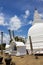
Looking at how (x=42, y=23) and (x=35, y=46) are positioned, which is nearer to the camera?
(x=35, y=46)

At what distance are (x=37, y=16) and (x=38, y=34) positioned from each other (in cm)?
881

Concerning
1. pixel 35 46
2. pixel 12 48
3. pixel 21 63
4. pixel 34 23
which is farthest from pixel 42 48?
pixel 21 63

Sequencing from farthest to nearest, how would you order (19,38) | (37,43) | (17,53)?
(19,38) < (37,43) < (17,53)

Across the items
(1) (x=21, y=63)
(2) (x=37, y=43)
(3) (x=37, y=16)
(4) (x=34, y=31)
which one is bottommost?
(1) (x=21, y=63)

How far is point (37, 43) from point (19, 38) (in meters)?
22.1

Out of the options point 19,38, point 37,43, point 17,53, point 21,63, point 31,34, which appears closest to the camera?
point 21,63

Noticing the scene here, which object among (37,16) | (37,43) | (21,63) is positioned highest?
(37,16)

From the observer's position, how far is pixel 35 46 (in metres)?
55.4

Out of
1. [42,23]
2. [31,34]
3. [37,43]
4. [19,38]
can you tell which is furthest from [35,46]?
[19,38]

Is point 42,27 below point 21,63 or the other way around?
the other way around

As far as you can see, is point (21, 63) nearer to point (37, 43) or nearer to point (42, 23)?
point (37, 43)

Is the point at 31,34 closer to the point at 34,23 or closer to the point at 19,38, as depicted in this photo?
Answer: the point at 34,23

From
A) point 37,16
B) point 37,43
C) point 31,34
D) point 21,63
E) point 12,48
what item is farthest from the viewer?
point 37,16

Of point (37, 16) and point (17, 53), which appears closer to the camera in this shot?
point (17, 53)
